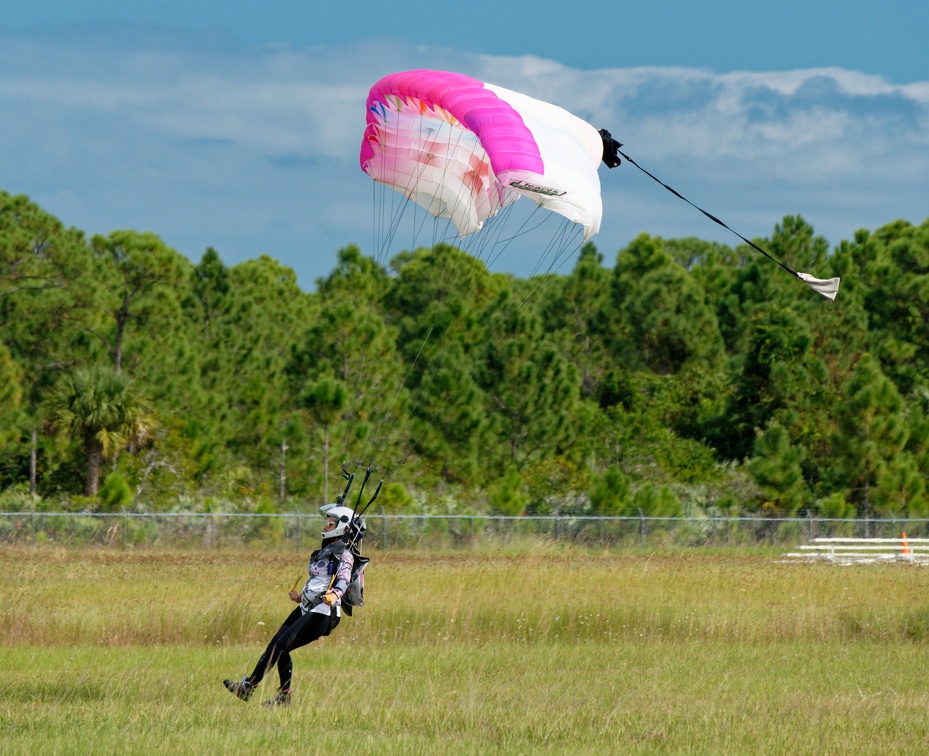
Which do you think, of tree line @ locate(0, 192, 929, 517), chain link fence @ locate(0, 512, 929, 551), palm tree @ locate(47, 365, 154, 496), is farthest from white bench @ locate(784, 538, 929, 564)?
palm tree @ locate(47, 365, 154, 496)

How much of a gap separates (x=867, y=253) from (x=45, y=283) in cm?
3825

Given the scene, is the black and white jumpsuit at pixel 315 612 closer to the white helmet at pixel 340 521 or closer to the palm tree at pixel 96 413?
the white helmet at pixel 340 521

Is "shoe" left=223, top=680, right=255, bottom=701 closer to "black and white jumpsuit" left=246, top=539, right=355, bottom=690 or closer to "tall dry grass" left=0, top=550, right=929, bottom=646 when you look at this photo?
"black and white jumpsuit" left=246, top=539, right=355, bottom=690

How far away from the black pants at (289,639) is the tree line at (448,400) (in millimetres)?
16172

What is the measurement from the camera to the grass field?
26.1ft

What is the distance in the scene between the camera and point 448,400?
3519 centimetres

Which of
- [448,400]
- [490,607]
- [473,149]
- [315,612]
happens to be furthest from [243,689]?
[448,400]

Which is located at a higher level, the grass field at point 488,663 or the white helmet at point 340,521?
the white helmet at point 340,521

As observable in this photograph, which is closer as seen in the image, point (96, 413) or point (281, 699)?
point (281, 699)

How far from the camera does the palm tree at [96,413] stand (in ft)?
98.0

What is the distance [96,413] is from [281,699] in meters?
22.3

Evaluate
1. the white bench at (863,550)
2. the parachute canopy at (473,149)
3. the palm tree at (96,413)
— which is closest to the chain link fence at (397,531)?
the white bench at (863,550)

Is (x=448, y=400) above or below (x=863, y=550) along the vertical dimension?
above

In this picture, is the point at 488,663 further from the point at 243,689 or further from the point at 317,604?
the point at 243,689
